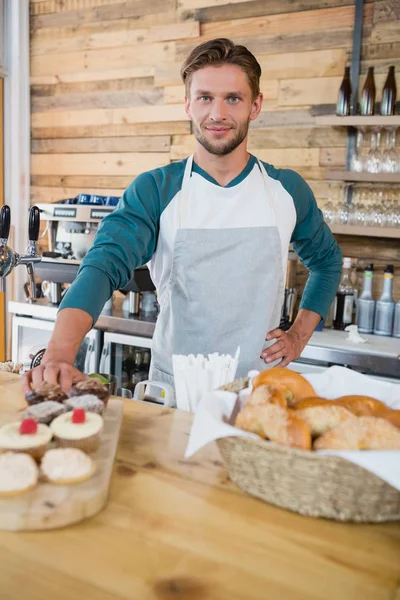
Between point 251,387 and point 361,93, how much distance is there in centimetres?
248

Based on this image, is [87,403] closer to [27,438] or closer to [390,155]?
[27,438]

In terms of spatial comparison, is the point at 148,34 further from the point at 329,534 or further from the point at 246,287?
the point at 329,534

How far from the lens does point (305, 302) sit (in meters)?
2.18

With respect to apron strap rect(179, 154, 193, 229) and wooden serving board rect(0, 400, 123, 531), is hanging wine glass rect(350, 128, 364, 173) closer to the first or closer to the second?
apron strap rect(179, 154, 193, 229)

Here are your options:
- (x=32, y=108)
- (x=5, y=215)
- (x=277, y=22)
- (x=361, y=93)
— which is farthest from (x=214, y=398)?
(x=32, y=108)

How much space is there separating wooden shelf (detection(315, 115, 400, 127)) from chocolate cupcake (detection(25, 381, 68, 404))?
7.62ft

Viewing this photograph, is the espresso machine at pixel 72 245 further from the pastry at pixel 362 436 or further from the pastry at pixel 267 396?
the pastry at pixel 362 436

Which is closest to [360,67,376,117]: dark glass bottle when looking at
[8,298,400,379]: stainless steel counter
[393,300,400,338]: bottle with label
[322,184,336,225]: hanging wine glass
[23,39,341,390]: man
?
[322,184,336,225]: hanging wine glass

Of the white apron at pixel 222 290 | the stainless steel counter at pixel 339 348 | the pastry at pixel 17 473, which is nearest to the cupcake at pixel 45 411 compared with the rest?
the pastry at pixel 17 473

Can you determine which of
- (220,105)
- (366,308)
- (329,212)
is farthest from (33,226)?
(366,308)

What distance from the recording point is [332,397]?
1133 mm

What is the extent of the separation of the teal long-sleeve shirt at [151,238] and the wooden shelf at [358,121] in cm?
102

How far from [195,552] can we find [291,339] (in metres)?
1.23

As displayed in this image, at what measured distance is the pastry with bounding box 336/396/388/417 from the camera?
3.22ft
